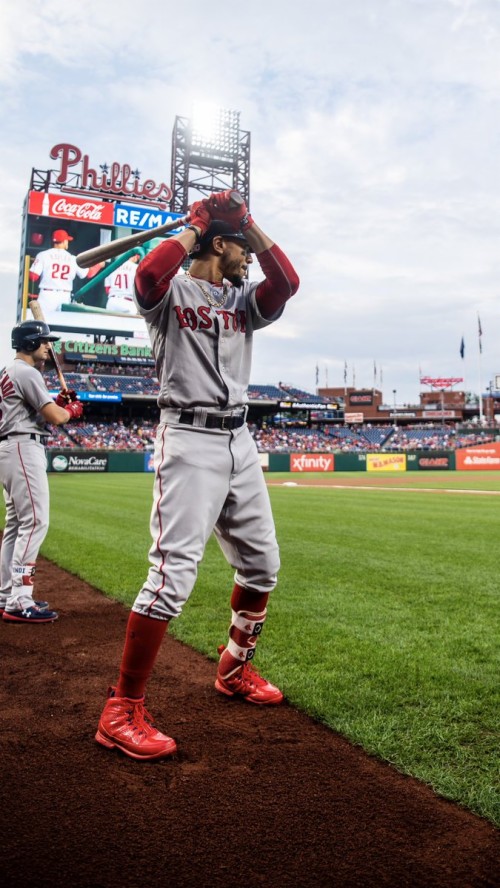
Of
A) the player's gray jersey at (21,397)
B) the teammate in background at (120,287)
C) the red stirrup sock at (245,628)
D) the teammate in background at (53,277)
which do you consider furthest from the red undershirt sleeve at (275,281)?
the teammate in background at (120,287)

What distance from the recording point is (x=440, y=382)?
82.8 metres

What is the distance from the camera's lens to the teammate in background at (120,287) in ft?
130

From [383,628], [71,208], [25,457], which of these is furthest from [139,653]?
[71,208]

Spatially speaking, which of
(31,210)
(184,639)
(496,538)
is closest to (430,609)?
(184,639)

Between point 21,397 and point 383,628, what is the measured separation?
298 cm

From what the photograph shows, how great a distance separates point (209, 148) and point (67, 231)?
17.0 metres

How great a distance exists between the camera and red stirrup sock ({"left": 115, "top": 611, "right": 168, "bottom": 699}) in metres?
2.54

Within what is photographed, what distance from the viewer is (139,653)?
254cm

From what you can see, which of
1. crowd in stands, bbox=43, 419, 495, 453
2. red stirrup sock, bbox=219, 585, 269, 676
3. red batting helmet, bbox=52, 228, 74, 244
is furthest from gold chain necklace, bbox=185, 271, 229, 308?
red batting helmet, bbox=52, 228, 74, 244

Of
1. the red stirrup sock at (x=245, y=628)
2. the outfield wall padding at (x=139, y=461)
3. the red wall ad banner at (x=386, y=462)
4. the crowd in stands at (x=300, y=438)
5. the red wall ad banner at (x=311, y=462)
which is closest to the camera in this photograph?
the red stirrup sock at (x=245, y=628)

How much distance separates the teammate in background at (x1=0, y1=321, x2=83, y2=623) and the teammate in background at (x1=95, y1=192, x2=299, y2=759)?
193 cm

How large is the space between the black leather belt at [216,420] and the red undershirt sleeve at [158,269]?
Answer: 0.52 metres

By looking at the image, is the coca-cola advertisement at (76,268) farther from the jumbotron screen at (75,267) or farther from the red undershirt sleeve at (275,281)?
the red undershirt sleeve at (275,281)

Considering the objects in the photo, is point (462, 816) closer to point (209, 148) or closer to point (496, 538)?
point (496, 538)
